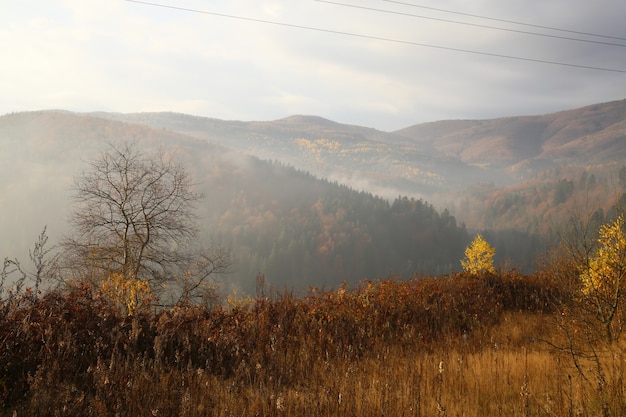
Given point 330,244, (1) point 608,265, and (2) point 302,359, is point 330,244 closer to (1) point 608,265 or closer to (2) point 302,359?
(1) point 608,265

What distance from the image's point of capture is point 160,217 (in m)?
15.4

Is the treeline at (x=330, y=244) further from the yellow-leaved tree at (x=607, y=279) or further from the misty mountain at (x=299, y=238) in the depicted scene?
the yellow-leaved tree at (x=607, y=279)

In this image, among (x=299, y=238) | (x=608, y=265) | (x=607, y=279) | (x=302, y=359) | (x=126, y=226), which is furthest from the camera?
(x=299, y=238)

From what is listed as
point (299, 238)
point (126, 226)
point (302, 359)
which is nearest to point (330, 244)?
point (299, 238)

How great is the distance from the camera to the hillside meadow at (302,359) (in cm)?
451

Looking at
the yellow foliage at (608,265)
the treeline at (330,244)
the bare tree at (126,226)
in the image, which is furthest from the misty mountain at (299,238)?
the yellow foliage at (608,265)

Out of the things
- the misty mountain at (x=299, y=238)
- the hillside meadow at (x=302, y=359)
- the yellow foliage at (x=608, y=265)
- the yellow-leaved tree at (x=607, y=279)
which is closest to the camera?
the hillside meadow at (x=302, y=359)

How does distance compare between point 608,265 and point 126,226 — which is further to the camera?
point 126,226

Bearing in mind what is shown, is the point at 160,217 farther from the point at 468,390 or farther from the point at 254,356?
the point at 468,390

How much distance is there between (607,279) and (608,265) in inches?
40.2

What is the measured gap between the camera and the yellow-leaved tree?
7.54 meters

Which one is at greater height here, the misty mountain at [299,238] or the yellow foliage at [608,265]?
the yellow foliage at [608,265]

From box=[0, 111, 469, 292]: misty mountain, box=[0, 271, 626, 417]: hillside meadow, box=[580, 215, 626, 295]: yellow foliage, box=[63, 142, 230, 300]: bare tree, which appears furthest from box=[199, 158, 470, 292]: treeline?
box=[580, 215, 626, 295]: yellow foliage

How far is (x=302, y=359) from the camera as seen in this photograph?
21.1 ft
